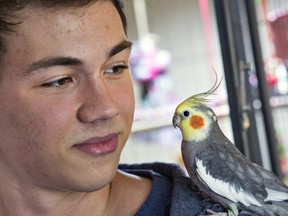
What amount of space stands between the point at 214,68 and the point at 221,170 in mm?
519

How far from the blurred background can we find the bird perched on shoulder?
0.24 metres

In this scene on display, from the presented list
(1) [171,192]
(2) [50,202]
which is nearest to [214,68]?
(1) [171,192]

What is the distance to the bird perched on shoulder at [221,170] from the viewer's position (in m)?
0.64

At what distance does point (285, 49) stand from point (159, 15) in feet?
4.70

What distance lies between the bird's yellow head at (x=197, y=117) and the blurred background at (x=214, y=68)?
0.76ft

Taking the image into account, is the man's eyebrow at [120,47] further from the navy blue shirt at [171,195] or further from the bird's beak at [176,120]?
the navy blue shirt at [171,195]

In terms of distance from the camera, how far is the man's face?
0.66 metres

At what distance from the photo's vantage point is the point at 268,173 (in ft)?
2.19

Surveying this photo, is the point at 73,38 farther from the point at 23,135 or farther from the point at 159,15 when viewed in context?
the point at 159,15

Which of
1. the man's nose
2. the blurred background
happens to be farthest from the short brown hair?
the blurred background

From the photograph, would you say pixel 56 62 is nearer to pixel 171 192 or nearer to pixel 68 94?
pixel 68 94

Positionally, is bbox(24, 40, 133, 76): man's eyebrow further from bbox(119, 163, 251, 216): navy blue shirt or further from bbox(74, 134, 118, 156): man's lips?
bbox(119, 163, 251, 216): navy blue shirt

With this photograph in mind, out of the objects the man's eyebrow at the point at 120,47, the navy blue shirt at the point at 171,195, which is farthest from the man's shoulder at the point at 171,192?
the man's eyebrow at the point at 120,47

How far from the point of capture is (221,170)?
2.19 ft
